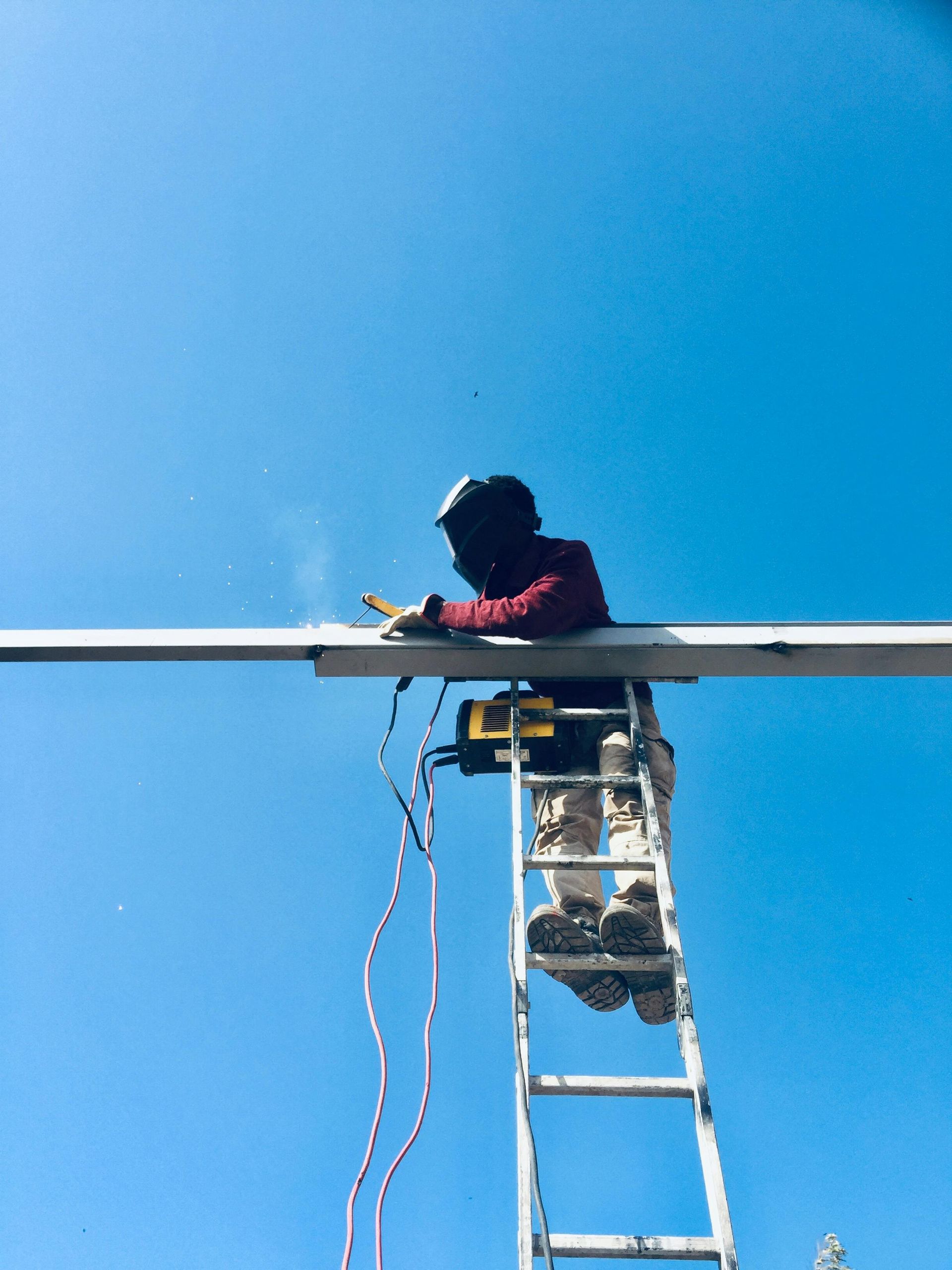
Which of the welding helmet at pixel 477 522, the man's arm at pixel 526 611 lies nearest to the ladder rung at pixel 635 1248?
the man's arm at pixel 526 611

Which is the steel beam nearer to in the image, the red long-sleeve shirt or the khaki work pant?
the red long-sleeve shirt

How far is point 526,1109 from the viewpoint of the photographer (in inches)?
96.7

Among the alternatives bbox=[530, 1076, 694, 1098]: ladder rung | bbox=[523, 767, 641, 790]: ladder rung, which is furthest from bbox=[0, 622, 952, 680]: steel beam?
bbox=[530, 1076, 694, 1098]: ladder rung

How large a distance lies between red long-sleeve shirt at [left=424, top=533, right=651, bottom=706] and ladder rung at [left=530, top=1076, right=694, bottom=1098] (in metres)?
1.71

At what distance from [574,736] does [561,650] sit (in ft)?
1.24

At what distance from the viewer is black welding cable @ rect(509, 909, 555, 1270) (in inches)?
87.0

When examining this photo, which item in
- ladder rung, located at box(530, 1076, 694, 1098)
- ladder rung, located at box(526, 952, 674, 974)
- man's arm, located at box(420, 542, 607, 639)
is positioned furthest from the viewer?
man's arm, located at box(420, 542, 607, 639)

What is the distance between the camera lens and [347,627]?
12.7 feet

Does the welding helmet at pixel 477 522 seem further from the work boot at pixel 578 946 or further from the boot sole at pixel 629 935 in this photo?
the boot sole at pixel 629 935

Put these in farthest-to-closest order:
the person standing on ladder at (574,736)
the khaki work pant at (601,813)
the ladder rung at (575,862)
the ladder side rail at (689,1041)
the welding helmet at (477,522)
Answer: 1. the welding helmet at (477,522)
2. the khaki work pant at (601,813)
3. the ladder rung at (575,862)
4. the person standing on ladder at (574,736)
5. the ladder side rail at (689,1041)

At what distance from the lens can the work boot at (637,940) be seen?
114 inches

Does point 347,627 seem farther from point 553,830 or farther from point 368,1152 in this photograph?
point 368,1152

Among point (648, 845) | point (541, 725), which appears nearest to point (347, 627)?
point (541, 725)

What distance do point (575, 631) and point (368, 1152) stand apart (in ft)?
6.77
